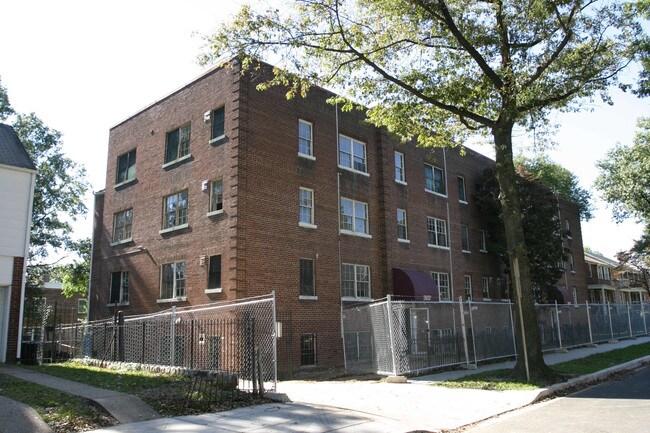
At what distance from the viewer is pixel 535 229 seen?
100.0 feet

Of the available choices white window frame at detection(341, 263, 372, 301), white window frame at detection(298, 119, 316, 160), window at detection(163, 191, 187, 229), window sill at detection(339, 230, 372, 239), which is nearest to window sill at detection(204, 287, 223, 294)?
window at detection(163, 191, 187, 229)

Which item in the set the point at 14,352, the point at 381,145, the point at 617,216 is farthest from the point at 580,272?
the point at 14,352

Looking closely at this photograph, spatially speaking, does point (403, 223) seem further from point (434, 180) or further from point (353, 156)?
point (434, 180)

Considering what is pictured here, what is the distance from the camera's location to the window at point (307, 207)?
69.0ft

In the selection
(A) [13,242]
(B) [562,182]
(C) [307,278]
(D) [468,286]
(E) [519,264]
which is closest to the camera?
(E) [519,264]

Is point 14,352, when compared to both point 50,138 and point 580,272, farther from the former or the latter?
point 580,272

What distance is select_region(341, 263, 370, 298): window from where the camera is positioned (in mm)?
22141

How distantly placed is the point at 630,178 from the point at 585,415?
38.2 m

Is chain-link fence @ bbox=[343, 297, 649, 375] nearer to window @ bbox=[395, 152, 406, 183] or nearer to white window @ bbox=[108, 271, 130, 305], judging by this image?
window @ bbox=[395, 152, 406, 183]

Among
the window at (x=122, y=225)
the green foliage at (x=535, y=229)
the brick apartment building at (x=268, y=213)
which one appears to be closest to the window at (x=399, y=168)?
the brick apartment building at (x=268, y=213)

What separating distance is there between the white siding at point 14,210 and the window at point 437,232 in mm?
18554

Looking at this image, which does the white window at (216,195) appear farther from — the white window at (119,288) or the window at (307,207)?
the white window at (119,288)

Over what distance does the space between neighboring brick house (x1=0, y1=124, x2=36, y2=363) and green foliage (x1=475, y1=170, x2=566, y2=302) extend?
2409cm

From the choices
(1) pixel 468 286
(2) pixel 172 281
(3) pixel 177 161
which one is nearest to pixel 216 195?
(3) pixel 177 161
